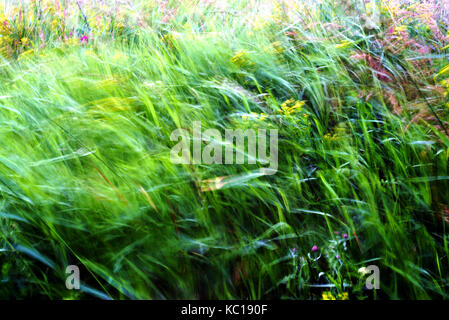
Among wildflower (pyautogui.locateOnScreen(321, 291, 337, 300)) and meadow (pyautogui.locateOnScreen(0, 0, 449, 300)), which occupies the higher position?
meadow (pyautogui.locateOnScreen(0, 0, 449, 300))

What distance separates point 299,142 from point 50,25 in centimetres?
191

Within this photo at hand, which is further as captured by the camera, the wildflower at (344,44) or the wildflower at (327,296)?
the wildflower at (344,44)

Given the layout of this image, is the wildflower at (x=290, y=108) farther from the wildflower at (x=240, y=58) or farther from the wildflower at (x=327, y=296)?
the wildflower at (x=327, y=296)

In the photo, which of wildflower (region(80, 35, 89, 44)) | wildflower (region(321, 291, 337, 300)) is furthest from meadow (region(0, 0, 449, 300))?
wildflower (region(80, 35, 89, 44))

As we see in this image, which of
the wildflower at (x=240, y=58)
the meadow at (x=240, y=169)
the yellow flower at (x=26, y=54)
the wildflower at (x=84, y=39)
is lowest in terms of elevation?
the meadow at (x=240, y=169)

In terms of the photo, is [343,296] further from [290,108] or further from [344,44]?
[344,44]

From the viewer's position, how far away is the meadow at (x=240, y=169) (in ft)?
3.51

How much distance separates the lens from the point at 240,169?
1.30 meters

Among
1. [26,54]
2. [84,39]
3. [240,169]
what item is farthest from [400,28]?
[26,54]

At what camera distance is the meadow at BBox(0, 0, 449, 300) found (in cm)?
107

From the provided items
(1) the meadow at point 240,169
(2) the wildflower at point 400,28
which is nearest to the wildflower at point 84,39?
(1) the meadow at point 240,169

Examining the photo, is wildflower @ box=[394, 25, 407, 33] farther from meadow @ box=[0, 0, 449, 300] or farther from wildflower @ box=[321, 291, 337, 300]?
wildflower @ box=[321, 291, 337, 300]

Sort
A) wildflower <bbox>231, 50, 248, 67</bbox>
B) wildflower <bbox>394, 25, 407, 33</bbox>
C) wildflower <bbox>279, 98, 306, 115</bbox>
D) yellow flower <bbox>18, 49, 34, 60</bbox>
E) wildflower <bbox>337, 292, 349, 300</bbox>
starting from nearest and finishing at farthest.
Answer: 1. wildflower <bbox>337, 292, 349, 300</bbox>
2. wildflower <bbox>279, 98, 306, 115</bbox>
3. wildflower <bbox>394, 25, 407, 33</bbox>
4. wildflower <bbox>231, 50, 248, 67</bbox>
5. yellow flower <bbox>18, 49, 34, 60</bbox>

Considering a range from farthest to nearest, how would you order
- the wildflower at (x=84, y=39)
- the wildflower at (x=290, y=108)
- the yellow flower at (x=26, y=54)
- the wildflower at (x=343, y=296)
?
the wildflower at (x=84, y=39), the yellow flower at (x=26, y=54), the wildflower at (x=290, y=108), the wildflower at (x=343, y=296)
